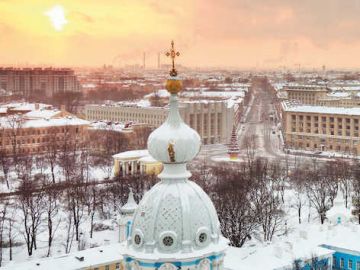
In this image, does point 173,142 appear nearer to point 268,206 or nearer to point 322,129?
point 268,206

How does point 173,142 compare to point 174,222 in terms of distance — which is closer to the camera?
point 174,222

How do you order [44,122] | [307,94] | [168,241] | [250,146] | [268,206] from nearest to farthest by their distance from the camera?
[168,241] < [268,206] < [44,122] < [250,146] < [307,94]

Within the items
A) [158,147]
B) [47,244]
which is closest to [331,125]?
[47,244]

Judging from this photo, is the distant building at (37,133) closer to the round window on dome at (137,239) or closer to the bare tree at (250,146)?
the bare tree at (250,146)

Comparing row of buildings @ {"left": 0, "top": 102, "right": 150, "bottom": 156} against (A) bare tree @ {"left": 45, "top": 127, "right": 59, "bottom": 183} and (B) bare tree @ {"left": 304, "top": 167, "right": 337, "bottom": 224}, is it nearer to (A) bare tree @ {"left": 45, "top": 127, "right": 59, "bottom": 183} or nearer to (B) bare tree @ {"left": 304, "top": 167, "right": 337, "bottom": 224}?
(A) bare tree @ {"left": 45, "top": 127, "right": 59, "bottom": 183}

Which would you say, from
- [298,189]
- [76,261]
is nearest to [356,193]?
[298,189]

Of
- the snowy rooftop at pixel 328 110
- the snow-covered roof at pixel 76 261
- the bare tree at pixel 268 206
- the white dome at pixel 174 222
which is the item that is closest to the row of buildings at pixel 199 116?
the snowy rooftop at pixel 328 110

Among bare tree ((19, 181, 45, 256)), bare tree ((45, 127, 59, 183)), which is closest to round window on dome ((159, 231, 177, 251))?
bare tree ((19, 181, 45, 256))
